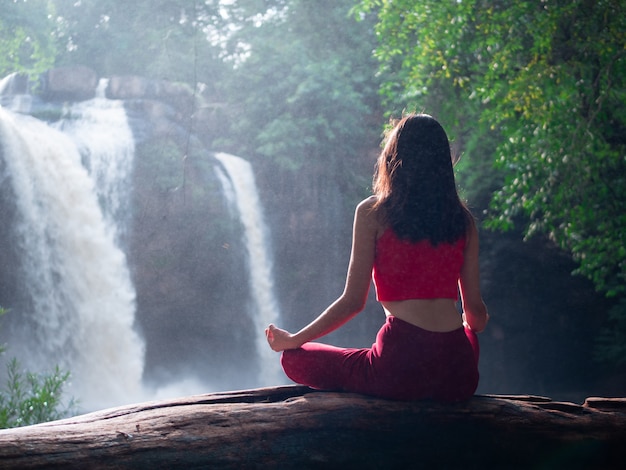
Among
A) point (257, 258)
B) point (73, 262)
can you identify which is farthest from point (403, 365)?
point (257, 258)

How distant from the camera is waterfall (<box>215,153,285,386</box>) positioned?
Answer: 831 centimetres

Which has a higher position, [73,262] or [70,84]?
[70,84]

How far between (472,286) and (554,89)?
11.4 feet

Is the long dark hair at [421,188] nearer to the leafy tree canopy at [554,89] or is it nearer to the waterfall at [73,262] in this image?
the leafy tree canopy at [554,89]

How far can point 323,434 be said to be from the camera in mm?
1658

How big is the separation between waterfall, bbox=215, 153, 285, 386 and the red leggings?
21.5 feet

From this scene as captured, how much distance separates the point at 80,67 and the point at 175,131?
64.4 inches

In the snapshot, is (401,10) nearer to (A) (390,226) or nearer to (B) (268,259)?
(B) (268,259)

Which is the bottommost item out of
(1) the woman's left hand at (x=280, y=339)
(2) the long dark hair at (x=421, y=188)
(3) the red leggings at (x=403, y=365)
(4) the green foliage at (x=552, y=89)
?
(3) the red leggings at (x=403, y=365)

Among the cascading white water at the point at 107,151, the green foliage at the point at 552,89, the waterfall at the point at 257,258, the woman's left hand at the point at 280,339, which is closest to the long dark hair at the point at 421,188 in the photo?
the woman's left hand at the point at 280,339

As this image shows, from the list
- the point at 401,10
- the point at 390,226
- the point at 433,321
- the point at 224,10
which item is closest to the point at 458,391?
the point at 433,321

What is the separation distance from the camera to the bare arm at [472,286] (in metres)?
1.79

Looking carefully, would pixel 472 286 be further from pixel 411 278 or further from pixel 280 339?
pixel 280 339

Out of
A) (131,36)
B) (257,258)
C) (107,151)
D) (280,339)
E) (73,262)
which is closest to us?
(280,339)
